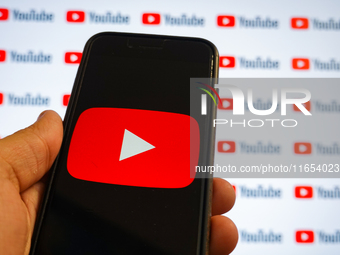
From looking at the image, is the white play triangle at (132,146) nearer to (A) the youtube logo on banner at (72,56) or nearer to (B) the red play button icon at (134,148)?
(B) the red play button icon at (134,148)

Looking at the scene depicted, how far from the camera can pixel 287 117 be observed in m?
0.54

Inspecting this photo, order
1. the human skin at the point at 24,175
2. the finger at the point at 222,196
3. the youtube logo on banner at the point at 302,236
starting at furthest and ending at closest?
the youtube logo on banner at the point at 302,236 → the finger at the point at 222,196 → the human skin at the point at 24,175

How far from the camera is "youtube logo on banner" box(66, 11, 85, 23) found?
0.58 metres

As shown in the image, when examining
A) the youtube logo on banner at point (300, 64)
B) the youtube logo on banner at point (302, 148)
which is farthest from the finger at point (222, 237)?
the youtube logo on banner at point (300, 64)

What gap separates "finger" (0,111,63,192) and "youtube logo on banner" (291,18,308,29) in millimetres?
532

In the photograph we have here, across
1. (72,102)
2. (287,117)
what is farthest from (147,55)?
(287,117)

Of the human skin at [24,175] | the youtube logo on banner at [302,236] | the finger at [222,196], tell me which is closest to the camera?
the human skin at [24,175]

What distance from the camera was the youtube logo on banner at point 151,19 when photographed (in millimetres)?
587

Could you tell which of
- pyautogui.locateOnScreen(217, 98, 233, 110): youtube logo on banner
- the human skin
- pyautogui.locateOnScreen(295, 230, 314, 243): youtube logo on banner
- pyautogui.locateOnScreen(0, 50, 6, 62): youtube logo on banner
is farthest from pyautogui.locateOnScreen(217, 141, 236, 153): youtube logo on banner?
pyautogui.locateOnScreen(0, 50, 6, 62): youtube logo on banner

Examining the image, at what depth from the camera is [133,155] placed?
29 centimetres

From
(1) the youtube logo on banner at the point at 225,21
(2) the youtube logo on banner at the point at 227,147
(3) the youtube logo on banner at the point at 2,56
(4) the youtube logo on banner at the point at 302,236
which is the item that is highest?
(1) the youtube logo on banner at the point at 225,21

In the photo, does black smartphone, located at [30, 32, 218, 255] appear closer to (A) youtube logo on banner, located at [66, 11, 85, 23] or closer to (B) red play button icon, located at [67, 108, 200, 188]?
(B) red play button icon, located at [67, 108, 200, 188]

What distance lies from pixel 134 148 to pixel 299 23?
1.63ft

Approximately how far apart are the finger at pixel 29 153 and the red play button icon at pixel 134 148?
2 cm
